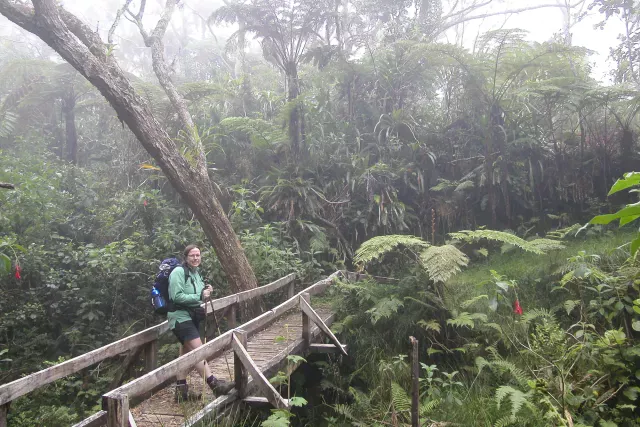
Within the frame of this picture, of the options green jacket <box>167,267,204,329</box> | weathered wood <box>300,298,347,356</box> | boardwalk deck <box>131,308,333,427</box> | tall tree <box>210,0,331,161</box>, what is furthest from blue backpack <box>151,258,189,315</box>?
tall tree <box>210,0,331,161</box>

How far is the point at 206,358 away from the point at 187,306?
27.2 inches

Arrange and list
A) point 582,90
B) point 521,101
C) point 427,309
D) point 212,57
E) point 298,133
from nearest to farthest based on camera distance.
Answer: point 427,309
point 582,90
point 521,101
point 298,133
point 212,57

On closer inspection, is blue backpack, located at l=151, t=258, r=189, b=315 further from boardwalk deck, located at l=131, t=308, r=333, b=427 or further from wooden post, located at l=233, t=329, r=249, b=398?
boardwalk deck, located at l=131, t=308, r=333, b=427

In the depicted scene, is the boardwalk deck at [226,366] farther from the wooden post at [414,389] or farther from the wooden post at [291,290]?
the wooden post at [414,389]

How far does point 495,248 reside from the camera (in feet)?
31.6

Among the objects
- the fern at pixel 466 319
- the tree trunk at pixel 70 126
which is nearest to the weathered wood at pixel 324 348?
the fern at pixel 466 319

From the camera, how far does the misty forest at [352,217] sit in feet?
16.3

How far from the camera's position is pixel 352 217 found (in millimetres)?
10594

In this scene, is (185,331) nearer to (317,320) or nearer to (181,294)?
(181,294)

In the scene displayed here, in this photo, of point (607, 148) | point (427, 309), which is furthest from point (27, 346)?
point (607, 148)

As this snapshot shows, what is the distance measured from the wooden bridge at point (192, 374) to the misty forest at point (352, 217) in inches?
1.9

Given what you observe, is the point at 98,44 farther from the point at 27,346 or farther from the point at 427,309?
the point at 427,309

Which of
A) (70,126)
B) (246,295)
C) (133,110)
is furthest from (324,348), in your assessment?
(70,126)

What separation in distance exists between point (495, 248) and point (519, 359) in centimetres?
470
